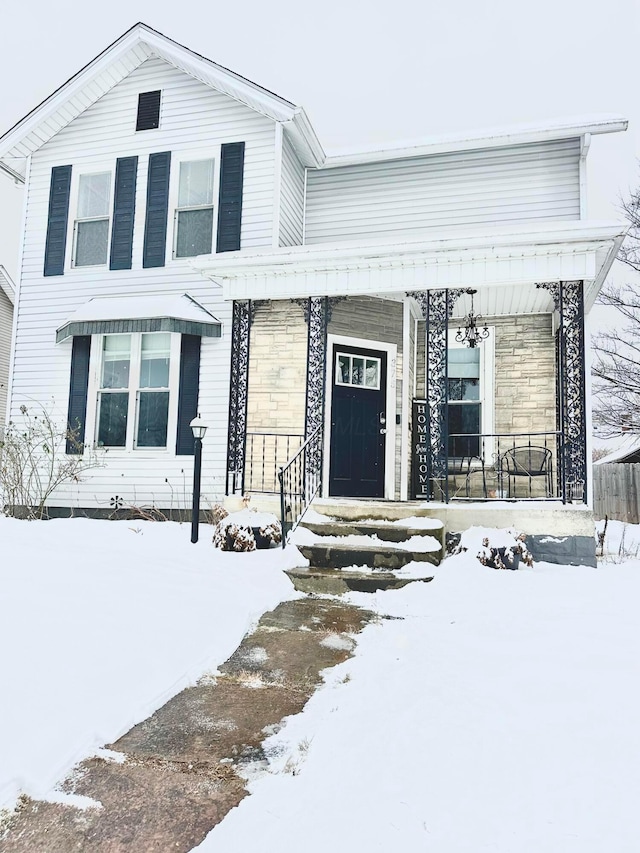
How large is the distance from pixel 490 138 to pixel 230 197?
3999 millimetres

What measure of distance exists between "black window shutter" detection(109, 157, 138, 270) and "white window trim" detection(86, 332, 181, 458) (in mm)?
1330

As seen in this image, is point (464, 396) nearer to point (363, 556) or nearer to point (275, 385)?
point (275, 385)

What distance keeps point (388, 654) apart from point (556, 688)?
3.01 feet

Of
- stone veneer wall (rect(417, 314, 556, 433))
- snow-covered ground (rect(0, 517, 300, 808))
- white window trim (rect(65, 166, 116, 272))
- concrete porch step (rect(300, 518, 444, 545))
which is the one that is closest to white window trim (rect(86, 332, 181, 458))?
white window trim (rect(65, 166, 116, 272))

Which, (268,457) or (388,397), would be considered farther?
(388,397)

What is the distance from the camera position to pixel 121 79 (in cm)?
956

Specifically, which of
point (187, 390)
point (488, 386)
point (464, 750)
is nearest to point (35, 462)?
point (187, 390)

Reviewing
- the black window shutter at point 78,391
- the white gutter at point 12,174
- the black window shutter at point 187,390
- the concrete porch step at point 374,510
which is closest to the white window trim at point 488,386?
the concrete porch step at point 374,510

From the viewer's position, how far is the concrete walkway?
167 centimetres

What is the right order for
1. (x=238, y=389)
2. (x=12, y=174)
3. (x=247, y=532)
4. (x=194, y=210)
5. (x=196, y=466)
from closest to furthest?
(x=247, y=532) → (x=196, y=466) → (x=238, y=389) → (x=194, y=210) → (x=12, y=174)

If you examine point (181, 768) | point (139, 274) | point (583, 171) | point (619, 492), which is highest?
point (583, 171)

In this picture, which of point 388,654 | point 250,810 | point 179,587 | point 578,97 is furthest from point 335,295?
point 578,97

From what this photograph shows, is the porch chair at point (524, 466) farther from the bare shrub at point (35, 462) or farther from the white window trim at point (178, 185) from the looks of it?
the bare shrub at point (35, 462)

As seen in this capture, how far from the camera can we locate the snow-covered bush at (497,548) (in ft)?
18.4
